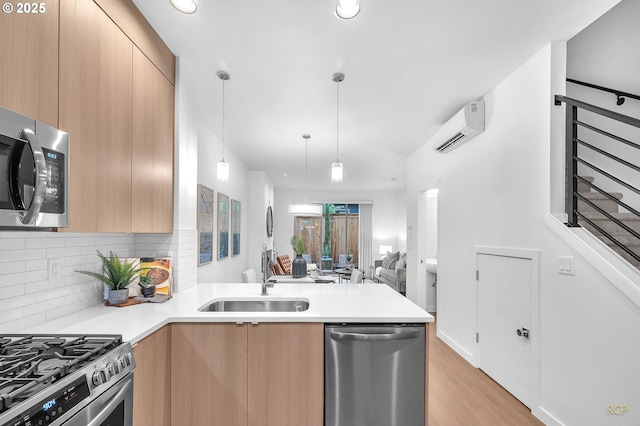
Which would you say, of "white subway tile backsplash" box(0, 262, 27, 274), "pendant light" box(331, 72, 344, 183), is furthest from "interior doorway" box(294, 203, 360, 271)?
"white subway tile backsplash" box(0, 262, 27, 274)

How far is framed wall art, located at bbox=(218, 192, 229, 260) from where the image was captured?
4.60 m

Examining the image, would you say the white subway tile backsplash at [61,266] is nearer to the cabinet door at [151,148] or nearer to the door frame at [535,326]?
the cabinet door at [151,148]

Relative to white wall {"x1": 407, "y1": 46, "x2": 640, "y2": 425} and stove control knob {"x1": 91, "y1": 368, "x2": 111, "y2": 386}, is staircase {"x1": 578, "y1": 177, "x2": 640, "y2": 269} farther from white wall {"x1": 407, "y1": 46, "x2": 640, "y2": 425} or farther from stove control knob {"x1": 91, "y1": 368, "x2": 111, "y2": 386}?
Result: stove control knob {"x1": 91, "y1": 368, "x2": 111, "y2": 386}

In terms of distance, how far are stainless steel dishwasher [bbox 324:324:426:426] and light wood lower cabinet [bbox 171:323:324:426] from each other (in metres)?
0.08

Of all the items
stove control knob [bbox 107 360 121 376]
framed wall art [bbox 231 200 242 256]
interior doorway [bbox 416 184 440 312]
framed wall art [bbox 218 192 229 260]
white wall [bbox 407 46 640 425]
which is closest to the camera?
stove control knob [bbox 107 360 121 376]

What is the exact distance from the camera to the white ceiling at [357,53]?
75.0 inches

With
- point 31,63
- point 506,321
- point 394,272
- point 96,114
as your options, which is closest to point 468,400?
point 506,321

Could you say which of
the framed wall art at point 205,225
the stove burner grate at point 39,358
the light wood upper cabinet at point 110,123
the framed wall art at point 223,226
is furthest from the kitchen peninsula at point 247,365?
the framed wall art at point 223,226

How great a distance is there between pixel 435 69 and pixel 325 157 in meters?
3.22

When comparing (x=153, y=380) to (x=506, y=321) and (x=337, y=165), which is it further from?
(x=506, y=321)

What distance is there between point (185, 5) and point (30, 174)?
4.35 feet

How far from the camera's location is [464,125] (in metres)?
3.10

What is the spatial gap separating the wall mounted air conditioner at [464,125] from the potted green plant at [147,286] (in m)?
3.02

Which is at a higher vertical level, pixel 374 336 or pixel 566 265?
pixel 566 265
